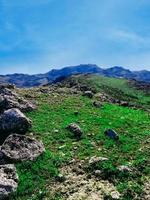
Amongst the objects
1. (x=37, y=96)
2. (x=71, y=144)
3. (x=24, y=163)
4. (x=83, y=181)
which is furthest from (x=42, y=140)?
(x=37, y=96)

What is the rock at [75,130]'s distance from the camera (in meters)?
29.5

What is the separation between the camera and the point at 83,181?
23188 millimetres

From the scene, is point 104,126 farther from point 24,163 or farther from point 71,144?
point 24,163

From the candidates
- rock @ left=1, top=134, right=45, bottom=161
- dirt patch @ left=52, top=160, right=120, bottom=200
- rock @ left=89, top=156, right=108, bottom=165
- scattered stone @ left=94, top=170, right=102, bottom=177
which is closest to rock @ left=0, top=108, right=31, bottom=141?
rock @ left=1, top=134, right=45, bottom=161

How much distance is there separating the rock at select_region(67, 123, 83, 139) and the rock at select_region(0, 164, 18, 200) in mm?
6512

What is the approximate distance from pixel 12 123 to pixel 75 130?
4.00 meters

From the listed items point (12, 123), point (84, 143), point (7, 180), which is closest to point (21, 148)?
point (7, 180)

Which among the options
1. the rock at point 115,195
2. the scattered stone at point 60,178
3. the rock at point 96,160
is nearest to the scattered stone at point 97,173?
the rock at point 96,160

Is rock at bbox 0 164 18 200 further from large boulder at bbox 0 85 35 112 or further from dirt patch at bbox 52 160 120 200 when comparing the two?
large boulder at bbox 0 85 35 112

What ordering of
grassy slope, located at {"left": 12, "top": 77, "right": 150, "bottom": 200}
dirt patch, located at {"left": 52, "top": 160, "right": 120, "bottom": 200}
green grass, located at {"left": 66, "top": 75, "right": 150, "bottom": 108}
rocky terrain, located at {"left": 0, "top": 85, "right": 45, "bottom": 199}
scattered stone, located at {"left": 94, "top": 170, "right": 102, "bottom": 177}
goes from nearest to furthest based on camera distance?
dirt patch, located at {"left": 52, "top": 160, "right": 120, "bottom": 200}, rocky terrain, located at {"left": 0, "top": 85, "right": 45, "bottom": 199}, grassy slope, located at {"left": 12, "top": 77, "right": 150, "bottom": 200}, scattered stone, located at {"left": 94, "top": 170, "right": 102, "bottom": 177}, green grass, located at {"left": 66, "top": 75, "right": 150, "bottom": 108}

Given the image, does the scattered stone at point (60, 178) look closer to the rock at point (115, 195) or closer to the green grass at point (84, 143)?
the green grass at point (84, 143)

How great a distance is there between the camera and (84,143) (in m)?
28.2

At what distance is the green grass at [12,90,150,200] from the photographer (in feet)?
75.3

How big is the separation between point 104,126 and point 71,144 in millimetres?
4648
